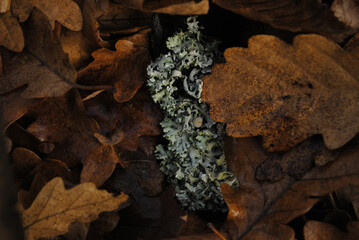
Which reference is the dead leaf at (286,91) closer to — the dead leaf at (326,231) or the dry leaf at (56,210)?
the dead leaf at (326,231)

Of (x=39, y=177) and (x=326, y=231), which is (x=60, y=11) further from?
(x=326, y=231)

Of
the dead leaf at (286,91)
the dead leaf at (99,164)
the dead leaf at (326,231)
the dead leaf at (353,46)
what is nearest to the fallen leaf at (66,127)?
the dead leaf at (99,164)

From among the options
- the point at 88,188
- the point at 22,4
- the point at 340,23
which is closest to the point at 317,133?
the point at 340,23

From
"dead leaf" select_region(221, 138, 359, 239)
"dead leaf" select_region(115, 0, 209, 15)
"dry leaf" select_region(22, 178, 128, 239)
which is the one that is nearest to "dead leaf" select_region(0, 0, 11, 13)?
"dead leaf" select_region(115, 0, 209, 15)

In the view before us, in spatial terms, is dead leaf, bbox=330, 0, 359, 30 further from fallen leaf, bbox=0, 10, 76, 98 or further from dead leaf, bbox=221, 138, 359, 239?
fallen leaf, bbox=0, 10, 76, 98

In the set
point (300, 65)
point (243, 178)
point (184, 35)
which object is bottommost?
point (243, 178)

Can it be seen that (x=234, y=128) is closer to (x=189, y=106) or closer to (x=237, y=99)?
(x=237, y=99)
